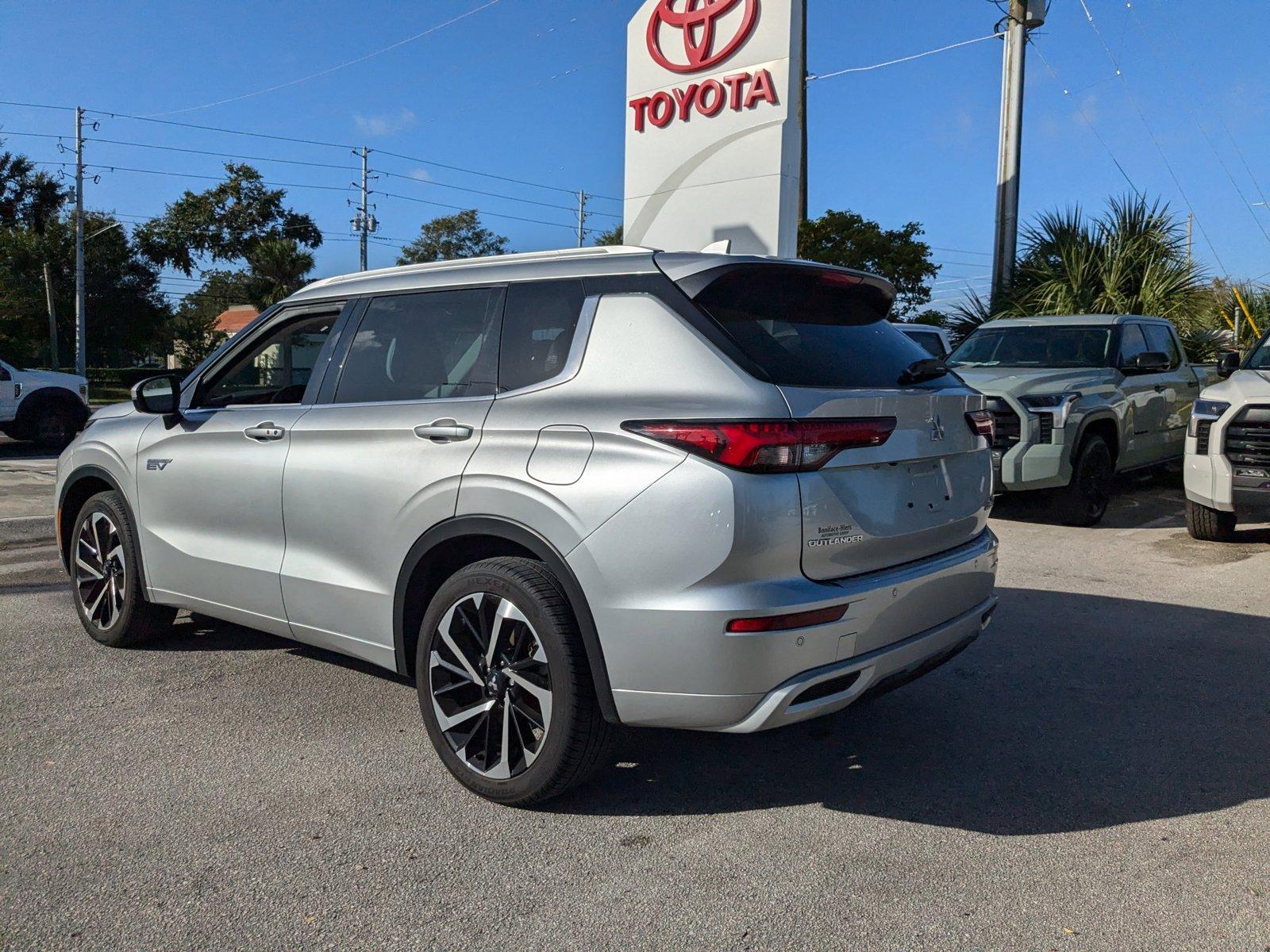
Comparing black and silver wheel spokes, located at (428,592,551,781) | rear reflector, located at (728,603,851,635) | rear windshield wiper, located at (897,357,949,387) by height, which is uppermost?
rear windshield wiper, located at (897,357,949,387)

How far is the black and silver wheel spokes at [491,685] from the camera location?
3.41 meters

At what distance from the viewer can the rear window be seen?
3.33m

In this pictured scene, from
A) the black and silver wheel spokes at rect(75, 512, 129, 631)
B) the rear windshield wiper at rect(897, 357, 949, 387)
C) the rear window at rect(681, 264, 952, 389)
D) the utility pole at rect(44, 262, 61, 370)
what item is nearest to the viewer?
the rear window at rect(681, 264, 952, 389)

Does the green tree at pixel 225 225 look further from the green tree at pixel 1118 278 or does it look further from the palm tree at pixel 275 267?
the green tree at pixel 1118 278

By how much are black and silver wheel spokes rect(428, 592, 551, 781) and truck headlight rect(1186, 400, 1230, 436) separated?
670 cm

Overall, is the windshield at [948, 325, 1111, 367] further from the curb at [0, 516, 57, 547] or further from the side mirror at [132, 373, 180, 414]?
the curb at [0, 516, 57, 547]

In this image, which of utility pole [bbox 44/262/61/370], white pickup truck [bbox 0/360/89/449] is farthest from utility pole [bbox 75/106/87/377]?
white pickup truck [bbox 0/360/89/449]

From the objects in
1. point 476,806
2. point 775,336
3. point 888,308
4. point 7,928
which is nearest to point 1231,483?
point 888,308

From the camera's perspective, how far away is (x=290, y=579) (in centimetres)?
421

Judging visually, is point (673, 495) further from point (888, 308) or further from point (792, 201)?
point (792, 201)

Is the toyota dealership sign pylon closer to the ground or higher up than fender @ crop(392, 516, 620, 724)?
higher up

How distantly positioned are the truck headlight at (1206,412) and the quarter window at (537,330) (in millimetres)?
6382

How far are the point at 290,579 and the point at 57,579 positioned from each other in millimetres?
3748

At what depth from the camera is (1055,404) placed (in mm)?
9266
